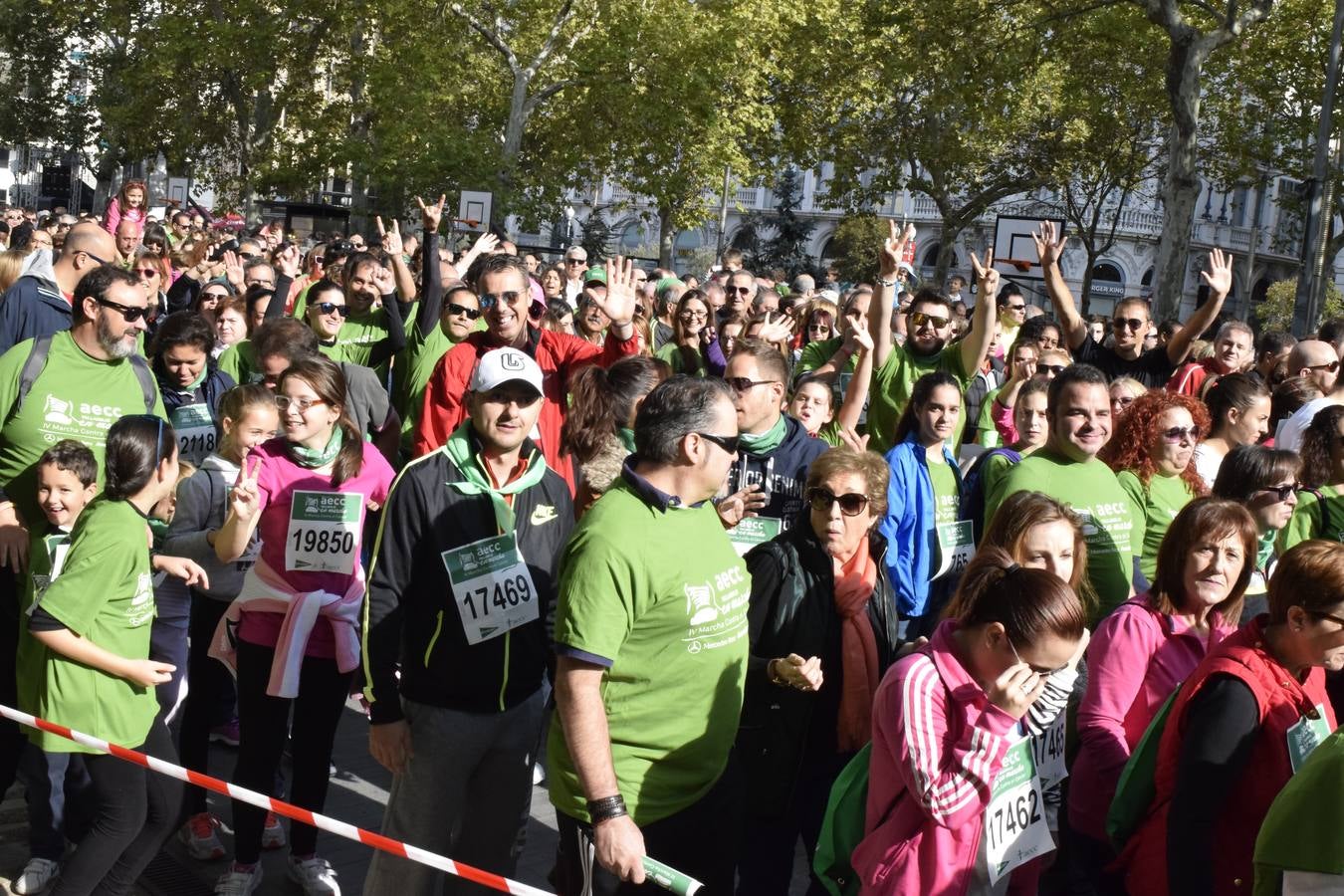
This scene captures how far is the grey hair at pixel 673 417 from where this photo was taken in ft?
11.3

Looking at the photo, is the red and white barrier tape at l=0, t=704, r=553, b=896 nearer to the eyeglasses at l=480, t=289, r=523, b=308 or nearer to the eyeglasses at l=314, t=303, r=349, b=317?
the eyeglasses at l=480, t=289, r=523, b=308

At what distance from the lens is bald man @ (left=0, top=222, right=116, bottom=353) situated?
18.5 feet

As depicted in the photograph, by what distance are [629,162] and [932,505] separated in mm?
30852

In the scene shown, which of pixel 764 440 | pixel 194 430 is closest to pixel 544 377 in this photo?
pixel 194 430

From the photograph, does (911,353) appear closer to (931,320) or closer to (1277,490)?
(931,320)

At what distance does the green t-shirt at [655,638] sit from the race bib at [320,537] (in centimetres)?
139

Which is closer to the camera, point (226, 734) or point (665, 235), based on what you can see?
point (226, 734)

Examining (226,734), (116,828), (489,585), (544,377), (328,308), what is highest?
(328,308)

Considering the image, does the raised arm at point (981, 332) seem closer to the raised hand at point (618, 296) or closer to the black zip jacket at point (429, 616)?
the raised hand at point (618, 296)

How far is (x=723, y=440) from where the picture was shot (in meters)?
3.47

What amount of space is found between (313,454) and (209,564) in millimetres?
542

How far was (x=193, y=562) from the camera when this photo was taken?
471cm

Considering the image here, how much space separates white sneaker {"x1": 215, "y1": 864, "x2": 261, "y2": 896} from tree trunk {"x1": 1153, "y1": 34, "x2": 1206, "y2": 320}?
15907mm

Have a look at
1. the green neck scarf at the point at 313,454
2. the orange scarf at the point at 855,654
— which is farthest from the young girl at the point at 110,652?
the orange scarf at the point at 855,654
